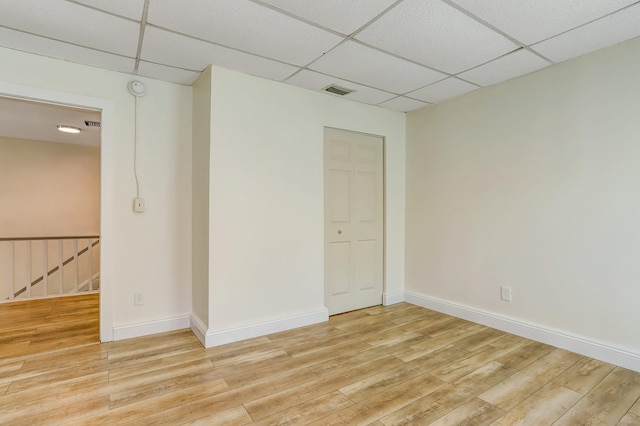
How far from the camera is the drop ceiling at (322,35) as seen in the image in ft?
6.45

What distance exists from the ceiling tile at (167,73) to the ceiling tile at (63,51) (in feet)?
0.32

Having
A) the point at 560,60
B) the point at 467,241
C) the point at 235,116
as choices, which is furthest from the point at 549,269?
the point at 235,116

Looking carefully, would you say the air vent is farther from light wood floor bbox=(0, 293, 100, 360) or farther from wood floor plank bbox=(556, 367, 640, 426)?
light wood floor bbox=(0, 293, 100, 360)

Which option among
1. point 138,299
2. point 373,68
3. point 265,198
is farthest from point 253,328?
point 373,68

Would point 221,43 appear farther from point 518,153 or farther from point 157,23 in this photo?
point 518,153

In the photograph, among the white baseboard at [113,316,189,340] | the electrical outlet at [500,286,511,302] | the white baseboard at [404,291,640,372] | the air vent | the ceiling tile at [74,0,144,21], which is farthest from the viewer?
the air vent

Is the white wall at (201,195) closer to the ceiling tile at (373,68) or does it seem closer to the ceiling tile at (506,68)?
the ceiling tile at (373,68)

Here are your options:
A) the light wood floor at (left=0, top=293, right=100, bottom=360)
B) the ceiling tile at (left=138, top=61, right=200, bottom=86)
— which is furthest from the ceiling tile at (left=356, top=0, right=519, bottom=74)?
the light wood floor at (left=0, top=293, right=100, bottom=360)

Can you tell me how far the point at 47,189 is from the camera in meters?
5.48

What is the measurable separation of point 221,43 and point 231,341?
2461 millimetres

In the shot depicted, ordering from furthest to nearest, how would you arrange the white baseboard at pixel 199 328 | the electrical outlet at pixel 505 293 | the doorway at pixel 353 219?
the doorway at pixel 353 219
the electrical outlet at pixel 505 293
the white baseboard at pixel 199 328

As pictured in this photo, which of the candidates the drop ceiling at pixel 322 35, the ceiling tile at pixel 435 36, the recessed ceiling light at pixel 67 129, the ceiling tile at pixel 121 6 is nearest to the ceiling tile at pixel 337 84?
the drop ceiling at pixel 322 35

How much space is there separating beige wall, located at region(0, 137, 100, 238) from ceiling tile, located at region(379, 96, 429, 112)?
5.39 meters

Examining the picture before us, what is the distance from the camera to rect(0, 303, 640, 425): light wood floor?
1.84 m
